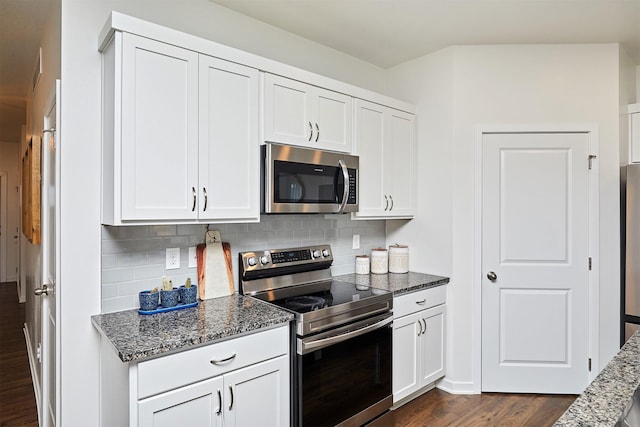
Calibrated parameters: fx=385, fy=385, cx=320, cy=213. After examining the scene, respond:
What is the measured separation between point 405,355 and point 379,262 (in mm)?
786

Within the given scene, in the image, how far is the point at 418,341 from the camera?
2807 mm

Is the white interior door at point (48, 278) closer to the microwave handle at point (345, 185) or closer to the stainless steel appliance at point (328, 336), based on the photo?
the stainless steel appliance at point (328, 336)

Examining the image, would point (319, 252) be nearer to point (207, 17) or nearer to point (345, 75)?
point (345, 75)

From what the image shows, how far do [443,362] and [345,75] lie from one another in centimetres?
247

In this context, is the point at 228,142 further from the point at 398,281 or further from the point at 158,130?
the point at 398,281

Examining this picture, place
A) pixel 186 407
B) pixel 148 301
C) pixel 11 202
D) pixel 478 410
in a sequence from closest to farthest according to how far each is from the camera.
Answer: pixel 186 407
pixel 148 301
pixel 478 410
pixel 11 202

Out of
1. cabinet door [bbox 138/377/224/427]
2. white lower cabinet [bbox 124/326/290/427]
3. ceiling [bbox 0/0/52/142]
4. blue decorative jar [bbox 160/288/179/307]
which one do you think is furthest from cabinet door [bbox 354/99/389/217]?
ceiling [bbox 0/0/52/142]

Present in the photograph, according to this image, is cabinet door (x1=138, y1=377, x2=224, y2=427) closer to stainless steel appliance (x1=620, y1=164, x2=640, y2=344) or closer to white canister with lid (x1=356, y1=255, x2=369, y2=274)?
white canister with lid (x1=356, y1=255, x2=369, y2=274)

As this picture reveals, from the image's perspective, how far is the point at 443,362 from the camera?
304 centimetres

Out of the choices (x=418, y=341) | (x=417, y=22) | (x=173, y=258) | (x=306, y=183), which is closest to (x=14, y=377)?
(x=173, y=258)

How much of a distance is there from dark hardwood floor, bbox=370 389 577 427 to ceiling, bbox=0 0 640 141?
2.66 m

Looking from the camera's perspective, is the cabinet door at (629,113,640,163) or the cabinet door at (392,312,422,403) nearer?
the cabinet door at (392,312,422,403)

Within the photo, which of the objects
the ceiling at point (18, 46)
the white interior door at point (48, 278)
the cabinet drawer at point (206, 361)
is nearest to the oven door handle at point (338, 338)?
the cabinet drawer at point (206, 361)

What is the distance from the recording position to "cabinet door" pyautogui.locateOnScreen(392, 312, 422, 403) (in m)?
2.63
